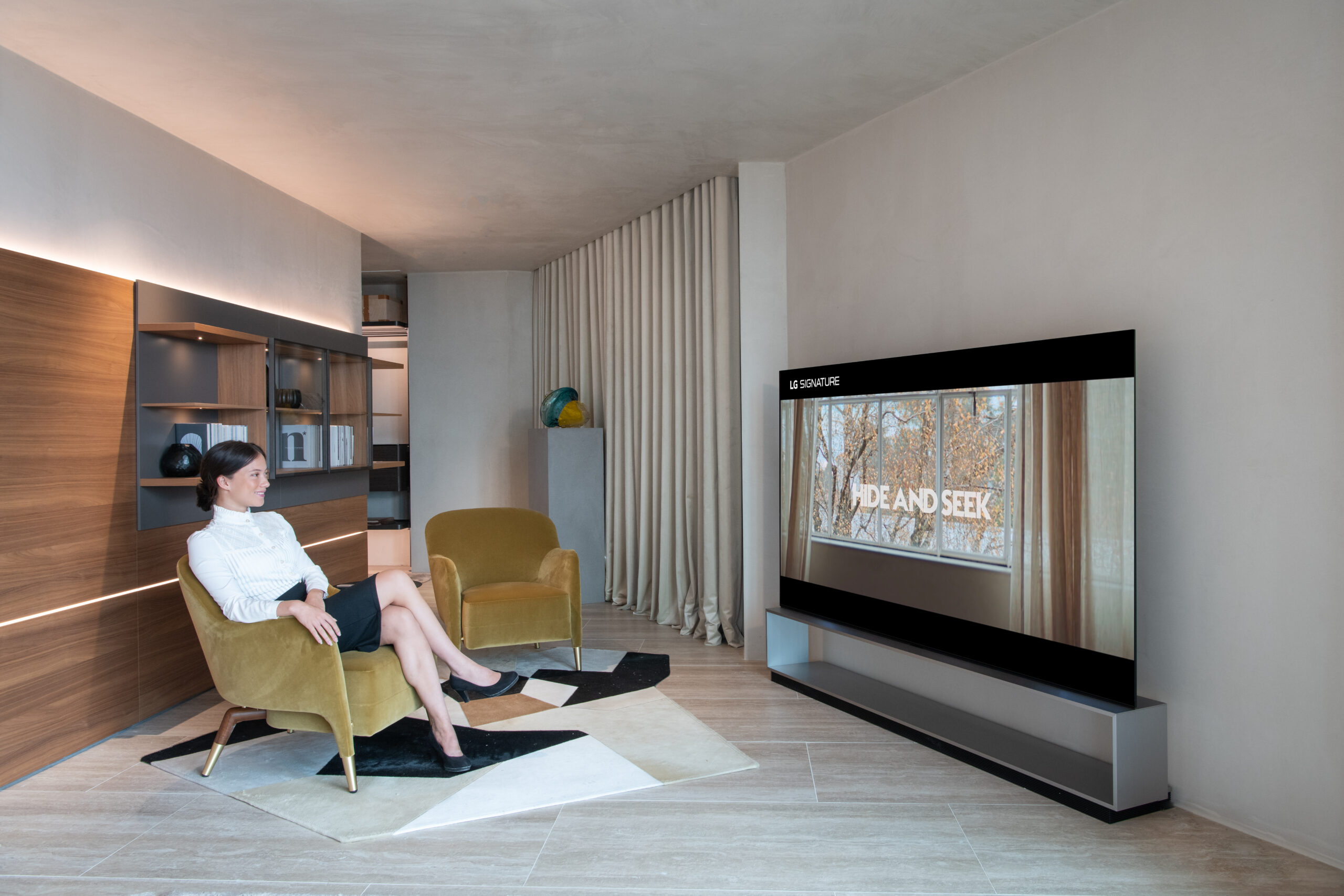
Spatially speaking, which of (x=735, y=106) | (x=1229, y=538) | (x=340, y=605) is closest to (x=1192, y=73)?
(x=1229, y=538)

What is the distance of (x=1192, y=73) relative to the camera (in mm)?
2621

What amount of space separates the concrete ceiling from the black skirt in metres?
1.97

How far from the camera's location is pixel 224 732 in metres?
2.99

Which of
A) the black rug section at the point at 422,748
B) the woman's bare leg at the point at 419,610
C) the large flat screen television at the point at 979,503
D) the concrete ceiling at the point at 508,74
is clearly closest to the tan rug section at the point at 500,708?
the black rug section at the point at 422,748

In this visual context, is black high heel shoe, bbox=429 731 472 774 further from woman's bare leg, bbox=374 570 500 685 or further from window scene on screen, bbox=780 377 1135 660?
window scene on screen, bbox=780 377 1135 660

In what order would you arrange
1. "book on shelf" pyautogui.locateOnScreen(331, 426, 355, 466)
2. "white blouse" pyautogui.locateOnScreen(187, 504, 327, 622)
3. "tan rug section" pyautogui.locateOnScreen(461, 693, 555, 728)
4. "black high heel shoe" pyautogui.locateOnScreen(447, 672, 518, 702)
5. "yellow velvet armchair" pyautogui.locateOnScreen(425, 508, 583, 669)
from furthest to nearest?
"book on shelf" pyautogui.locateOnScreen(331, 426, 355, 466), "yellow velvet armchair" pyautogui.locateOnScreen(425, 508, 583, 669), "tan rug section" pyautogui.locateOnScreen(461, 693, 555, 728), "black high heel shoe" pyautogui.locateOnScreen(447, 672, 518, 702), "white blouse" pyautogui.locateOnScreen(187, 504, 327, 622)

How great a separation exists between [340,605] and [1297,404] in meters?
3.09

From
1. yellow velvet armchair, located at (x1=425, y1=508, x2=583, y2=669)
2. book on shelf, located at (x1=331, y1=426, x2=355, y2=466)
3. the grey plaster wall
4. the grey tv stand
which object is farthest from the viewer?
book on shelf, located at (x1=331, y1=426, x2=355, y2=466)

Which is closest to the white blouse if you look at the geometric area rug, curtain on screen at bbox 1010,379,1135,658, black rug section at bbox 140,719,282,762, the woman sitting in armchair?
the woman sitting in armchair

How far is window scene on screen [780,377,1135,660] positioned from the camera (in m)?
2.62

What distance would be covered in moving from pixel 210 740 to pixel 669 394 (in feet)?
10.2

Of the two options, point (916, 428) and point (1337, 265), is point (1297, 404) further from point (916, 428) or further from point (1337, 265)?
point (916, 428)
